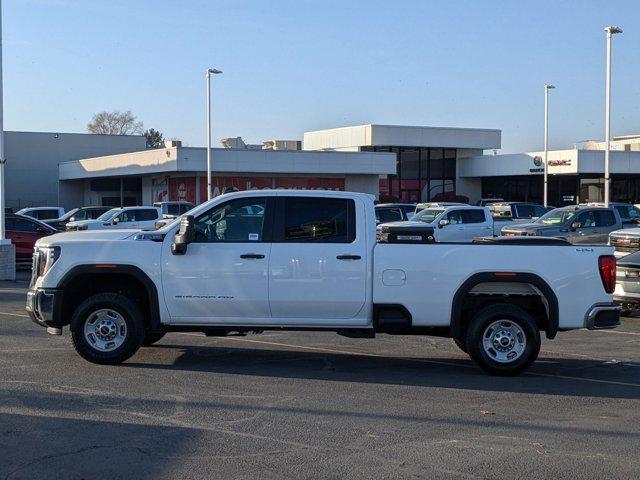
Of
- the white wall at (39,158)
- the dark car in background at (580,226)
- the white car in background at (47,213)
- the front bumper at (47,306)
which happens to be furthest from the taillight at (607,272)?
the white wall at (39,158)

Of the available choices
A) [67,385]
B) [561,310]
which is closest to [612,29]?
[561,310]

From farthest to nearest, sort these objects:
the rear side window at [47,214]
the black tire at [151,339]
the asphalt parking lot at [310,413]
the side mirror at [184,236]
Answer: the rear side window at [47,214], the black tire at [151,339], the side mirror at [184,236], the asphalt parking lot at [310,413]

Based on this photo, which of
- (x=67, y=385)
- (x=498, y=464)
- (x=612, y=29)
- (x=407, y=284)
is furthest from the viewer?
(x=612, y=29)

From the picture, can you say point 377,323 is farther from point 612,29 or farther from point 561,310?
point 612,29

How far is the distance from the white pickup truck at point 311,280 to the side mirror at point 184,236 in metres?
0.01

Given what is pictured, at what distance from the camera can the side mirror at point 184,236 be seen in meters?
9.71

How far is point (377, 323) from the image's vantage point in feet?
32.2

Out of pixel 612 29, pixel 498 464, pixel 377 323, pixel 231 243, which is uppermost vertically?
pixel 612 29

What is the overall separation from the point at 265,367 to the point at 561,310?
3505 millimetres

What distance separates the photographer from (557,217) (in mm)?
28188

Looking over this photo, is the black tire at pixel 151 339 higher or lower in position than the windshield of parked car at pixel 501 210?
lower

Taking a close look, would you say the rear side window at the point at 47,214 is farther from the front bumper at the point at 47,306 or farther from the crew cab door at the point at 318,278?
the crew cab door at the point at 318,278

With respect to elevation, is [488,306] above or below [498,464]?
above

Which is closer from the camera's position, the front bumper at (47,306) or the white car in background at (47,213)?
the front bumper at (47,306)
